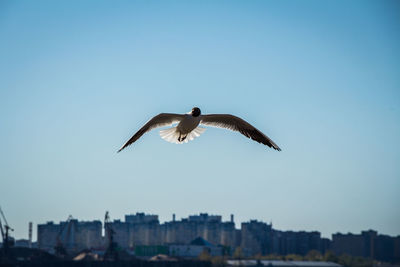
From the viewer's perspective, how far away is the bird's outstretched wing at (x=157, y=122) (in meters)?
24.1

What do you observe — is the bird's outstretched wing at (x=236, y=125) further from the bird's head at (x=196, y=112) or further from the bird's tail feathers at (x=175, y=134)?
the bird's head at (x=196, y=112)

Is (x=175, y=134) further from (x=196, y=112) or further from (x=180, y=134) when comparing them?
(x=196, y=112)

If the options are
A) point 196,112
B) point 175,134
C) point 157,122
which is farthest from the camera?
point 175,134

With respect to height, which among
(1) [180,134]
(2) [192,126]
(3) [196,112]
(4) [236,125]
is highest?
(3) [196,112]

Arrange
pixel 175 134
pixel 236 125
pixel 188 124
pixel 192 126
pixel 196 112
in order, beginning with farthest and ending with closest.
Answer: pixel 175 134 < pixel 236 125 < pixel 192 126 < pixel 188 124 < pixel 196 112

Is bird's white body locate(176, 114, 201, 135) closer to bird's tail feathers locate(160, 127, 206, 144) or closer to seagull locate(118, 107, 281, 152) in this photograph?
seagull locate(118, 107, 281, 152)

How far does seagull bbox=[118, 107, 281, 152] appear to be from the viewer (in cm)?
2438

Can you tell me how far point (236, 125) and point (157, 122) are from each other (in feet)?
10.0

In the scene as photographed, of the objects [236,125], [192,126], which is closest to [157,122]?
[192,126]

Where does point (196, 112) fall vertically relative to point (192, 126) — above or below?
above

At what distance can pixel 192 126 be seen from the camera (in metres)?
25.1

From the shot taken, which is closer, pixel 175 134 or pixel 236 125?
pixel 236 125

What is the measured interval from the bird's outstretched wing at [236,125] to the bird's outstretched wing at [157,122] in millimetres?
1046

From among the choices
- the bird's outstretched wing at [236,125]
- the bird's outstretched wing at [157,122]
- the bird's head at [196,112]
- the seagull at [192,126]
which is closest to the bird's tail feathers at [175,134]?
the seagull at [192,126]
